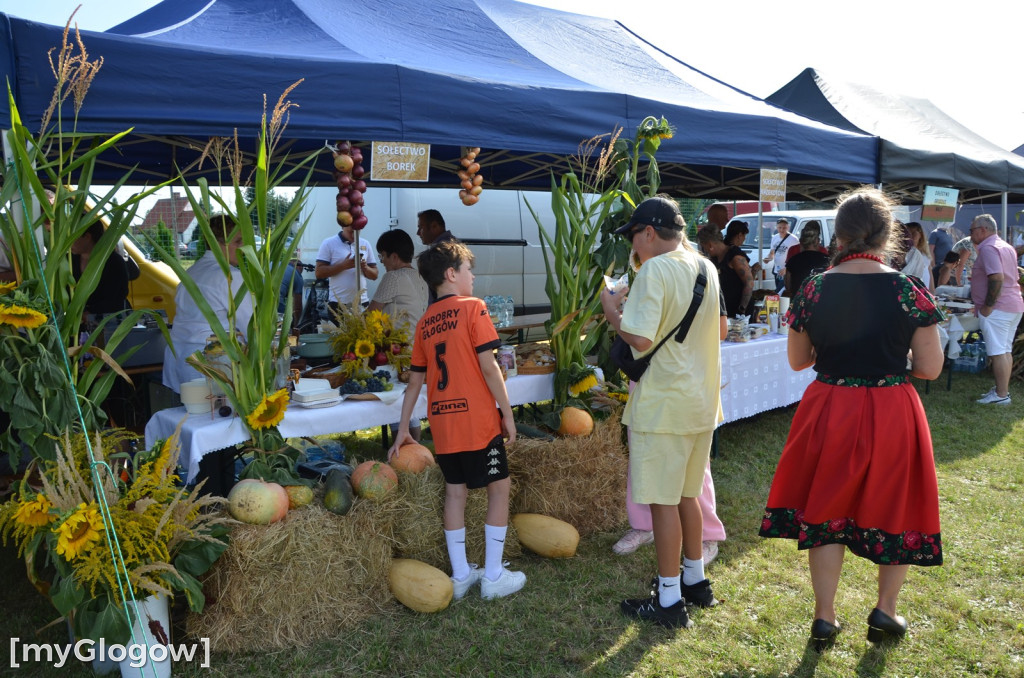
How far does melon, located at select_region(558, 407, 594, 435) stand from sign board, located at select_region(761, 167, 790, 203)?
8.43 feet

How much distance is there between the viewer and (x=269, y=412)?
122 inches

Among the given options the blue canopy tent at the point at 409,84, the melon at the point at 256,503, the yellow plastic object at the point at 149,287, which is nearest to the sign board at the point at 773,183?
the blue canopy tent at the point at 409,84

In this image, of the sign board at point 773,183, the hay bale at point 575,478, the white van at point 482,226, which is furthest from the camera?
the white van at point 482,226

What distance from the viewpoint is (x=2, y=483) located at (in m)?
3.46

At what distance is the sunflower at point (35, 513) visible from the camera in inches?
96.0

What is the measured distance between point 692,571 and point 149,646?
206 centimetres

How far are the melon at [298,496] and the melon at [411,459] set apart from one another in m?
0.47

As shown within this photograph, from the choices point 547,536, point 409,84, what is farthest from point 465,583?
point 409,84

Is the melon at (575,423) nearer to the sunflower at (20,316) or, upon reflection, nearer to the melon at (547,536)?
the melon at (547,536)

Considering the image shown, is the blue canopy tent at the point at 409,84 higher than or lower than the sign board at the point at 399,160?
higher

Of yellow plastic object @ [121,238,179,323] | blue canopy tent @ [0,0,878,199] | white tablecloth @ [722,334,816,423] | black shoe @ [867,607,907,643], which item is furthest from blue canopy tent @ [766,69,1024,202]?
yellow plastic object @ [121,238,179,323]

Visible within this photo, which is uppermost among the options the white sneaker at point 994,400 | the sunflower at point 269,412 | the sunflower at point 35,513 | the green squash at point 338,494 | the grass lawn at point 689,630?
the sunflower at point 269,412

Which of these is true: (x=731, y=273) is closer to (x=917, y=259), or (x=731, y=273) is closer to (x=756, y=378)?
(x=756, y=378)

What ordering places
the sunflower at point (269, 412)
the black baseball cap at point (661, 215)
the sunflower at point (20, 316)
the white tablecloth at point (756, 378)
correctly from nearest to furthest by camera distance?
the sunflower at point (20, 316) < the black baseball cap at point (661, 215) < the sunflower at point (269, 412) < the white tablecloth at point (756, 378)
